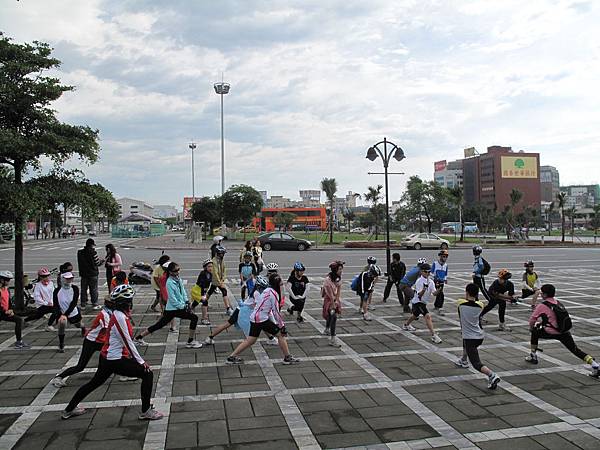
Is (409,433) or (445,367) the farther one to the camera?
(445,367)

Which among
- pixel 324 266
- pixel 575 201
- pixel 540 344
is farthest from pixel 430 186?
pixel 575 201

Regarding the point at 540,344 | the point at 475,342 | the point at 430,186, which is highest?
the point at 430,186

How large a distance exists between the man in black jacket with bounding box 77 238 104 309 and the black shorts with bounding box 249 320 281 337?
211 inches

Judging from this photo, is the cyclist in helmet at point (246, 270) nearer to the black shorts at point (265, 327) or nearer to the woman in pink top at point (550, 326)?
the black shorts at point (265, 327)

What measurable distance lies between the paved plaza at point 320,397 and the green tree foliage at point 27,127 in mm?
2734

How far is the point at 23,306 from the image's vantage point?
34.0 feet

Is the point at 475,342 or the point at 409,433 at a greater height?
the point at 475,342

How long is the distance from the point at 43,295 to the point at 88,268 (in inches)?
113

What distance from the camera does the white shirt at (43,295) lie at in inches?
310

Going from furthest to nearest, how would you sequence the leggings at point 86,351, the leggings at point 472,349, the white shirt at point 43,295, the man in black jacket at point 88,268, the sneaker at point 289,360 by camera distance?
the man in black jacket at point 88,268 < the white shirt at point 43,295 < the sneaker at point 289,360 < the leggings at point 472,349 < the leggings at point 86,351

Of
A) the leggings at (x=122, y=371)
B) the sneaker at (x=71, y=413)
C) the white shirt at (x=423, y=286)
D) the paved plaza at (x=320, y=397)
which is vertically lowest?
the paved plaza at (x=320, y=397)

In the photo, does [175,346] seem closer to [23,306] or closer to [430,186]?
[23,306]

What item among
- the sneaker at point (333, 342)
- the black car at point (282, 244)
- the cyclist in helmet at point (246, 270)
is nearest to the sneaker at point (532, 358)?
the sneaker at point (333, 342)

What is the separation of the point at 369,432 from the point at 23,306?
8.89 meters
